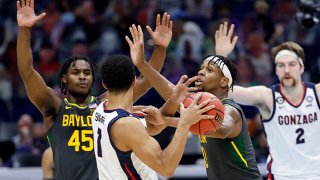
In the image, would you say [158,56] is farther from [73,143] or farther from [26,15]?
[26,15]

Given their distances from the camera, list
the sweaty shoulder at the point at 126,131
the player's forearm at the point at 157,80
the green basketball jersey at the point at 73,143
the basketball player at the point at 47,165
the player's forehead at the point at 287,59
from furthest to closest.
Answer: the basketball player at the point at 47,165 < the player's forehead at the point at 287,59 < the green basketball jersey at the point at 73,143 < the player's forearm at the point at 157,80 < the sweaty shoulder at the point at 126,131

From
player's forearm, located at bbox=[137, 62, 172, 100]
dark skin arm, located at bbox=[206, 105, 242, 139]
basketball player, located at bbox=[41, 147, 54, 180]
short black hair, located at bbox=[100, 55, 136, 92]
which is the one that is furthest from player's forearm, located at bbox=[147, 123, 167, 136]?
basketball player, located at bbox=[41, 147, 54, 180]

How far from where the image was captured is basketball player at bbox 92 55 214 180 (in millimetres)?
5391

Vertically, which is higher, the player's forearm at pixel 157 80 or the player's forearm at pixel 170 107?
the player's forearm at pixel 157 80

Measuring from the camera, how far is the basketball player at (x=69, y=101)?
6.98 meters

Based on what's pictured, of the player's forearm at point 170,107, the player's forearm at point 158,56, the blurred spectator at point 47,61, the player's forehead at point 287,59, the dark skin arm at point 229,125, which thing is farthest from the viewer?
the blurred spectator at point 47,61

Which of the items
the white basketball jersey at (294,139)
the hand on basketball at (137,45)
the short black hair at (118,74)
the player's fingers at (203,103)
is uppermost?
the hand on basketball at (137,45)

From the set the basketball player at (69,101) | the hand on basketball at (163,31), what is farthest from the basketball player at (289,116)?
the basketball player at (69,101)

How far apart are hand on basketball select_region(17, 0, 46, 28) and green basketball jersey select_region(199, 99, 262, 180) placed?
1824 millimetres

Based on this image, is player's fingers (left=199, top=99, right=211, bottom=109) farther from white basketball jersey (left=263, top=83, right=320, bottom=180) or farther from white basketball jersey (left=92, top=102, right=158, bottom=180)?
white basketball jersey (left=263, top=83, right=320, bottom=180)

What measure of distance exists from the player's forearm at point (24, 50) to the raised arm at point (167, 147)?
5.78ft

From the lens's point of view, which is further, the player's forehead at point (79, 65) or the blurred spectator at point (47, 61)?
the blurred spectator at point (47, 61)

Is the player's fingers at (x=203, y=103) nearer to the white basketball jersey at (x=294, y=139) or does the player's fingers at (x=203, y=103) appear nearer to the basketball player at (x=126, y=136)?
the basketball player at (x=126, y=136)

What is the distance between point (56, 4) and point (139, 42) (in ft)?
28.2
